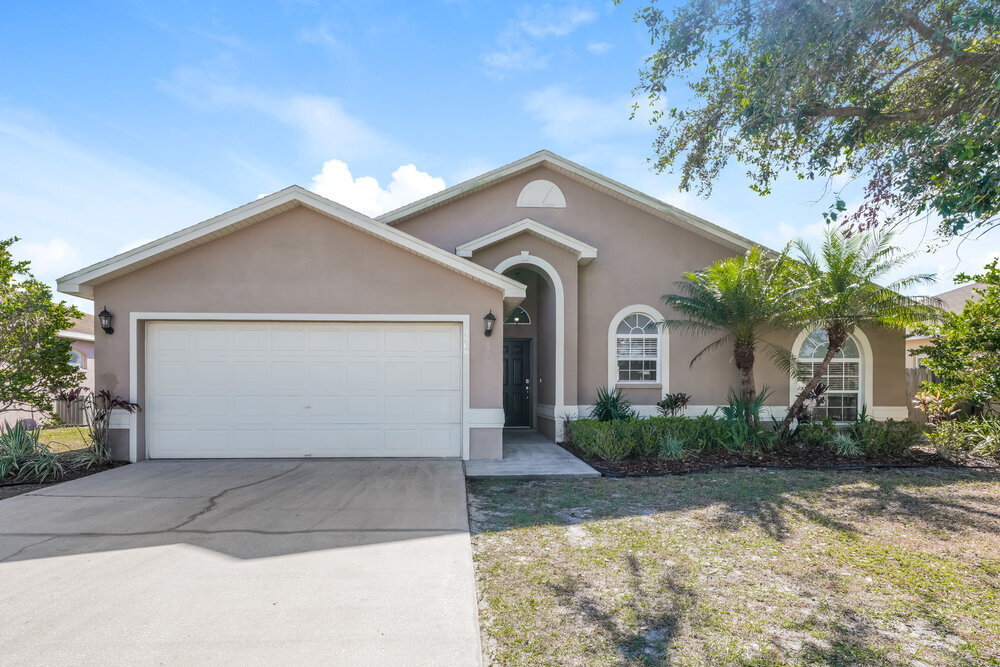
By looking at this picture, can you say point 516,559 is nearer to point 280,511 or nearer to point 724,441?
point 280,511

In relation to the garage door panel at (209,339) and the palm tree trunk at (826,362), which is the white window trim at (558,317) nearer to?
the palm tree trunk at (826,362)

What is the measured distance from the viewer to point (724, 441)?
9797 mm

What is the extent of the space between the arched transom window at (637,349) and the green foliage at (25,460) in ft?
33.8

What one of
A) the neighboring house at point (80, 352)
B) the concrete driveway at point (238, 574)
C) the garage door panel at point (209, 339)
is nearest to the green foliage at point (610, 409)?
the concrete driveway at point (238, 574)

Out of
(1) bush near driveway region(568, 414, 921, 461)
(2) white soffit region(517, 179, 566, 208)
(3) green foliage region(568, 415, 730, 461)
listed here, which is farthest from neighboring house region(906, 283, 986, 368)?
(2) white soffit region(517, 179, 566, 208)

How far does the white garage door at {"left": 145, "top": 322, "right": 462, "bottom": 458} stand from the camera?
862 centimetres

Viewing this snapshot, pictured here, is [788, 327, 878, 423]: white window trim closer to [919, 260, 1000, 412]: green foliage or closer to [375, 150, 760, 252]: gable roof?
[919, 260, 1000, 412]: green foliage

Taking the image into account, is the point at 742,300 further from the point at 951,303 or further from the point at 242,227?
the point at 951,303

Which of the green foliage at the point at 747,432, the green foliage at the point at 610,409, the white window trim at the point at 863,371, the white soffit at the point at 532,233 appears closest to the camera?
the green foliage at the point at 747,432

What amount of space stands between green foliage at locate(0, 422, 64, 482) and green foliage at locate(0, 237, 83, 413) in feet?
4.83

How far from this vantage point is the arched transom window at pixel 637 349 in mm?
11797

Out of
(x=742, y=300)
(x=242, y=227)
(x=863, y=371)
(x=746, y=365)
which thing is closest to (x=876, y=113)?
(x=742, y=300)

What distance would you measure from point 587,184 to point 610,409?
5.31 meters

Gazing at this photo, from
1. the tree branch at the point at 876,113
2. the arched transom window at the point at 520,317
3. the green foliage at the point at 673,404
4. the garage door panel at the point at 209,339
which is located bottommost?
the green foliage at the point at 673,404
